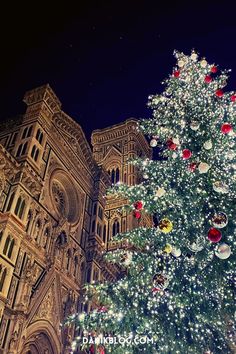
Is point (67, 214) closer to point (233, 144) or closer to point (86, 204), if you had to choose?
point (86, 204)

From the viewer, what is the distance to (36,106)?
2409 cm

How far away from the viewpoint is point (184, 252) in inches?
392

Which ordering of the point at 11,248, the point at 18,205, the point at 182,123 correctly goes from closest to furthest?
the point at 182,123 → the point at 11,248 → the point at 18,205

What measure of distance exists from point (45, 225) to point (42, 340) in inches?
250

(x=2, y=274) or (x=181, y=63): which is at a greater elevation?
(x=181, y=63)

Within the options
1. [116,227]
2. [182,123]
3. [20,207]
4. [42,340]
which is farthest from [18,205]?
[116,227]

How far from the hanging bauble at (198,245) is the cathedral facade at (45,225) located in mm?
3747

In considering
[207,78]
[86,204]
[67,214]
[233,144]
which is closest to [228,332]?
[233,144]

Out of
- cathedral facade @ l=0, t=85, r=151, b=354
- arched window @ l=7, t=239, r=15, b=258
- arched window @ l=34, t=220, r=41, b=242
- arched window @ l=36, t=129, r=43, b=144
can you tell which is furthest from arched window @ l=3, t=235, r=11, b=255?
arched window @ l=36, t=129, r=43, b=144

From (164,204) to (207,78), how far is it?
434cm

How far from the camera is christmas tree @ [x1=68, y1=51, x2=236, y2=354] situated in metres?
9.02

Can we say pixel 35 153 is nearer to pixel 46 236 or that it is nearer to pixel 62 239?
pixel 46 236

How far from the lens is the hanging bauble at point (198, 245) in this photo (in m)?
8.26

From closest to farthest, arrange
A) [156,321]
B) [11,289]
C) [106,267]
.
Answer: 1. [156,321]
2. [11,289]
3. [106,267]
